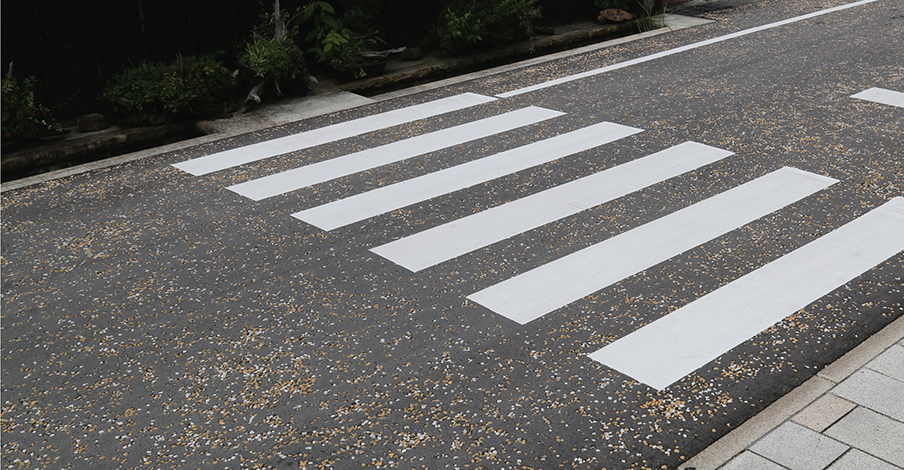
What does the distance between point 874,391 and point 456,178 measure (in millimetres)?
4032

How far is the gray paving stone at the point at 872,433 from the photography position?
3.68 metres

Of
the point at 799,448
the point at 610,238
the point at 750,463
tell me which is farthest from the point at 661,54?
the point at 750,463

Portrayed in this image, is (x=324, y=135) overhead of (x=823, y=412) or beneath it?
overhead

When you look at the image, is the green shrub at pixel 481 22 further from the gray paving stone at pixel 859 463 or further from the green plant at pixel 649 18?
the gray paving stone at pixel 859 463

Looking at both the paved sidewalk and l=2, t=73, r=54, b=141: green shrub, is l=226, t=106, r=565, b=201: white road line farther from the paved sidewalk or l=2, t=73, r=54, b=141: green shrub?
the paved sidewalk

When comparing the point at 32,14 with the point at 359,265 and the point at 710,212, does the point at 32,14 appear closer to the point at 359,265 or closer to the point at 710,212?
the point at 359,265

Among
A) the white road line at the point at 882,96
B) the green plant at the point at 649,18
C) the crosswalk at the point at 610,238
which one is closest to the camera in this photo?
the crosswalk at the point at 610,238

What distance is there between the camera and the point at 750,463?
367cm

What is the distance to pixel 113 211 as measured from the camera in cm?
692

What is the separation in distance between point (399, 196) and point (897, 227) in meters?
3.90

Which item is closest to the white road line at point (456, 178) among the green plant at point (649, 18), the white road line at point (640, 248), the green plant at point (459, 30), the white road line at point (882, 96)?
the white road line at point (640, 248)

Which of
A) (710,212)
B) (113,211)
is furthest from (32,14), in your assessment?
(710,212)

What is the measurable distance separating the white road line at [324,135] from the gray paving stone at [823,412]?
5.71 meters

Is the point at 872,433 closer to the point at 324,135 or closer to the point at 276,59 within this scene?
the point at 324,135
